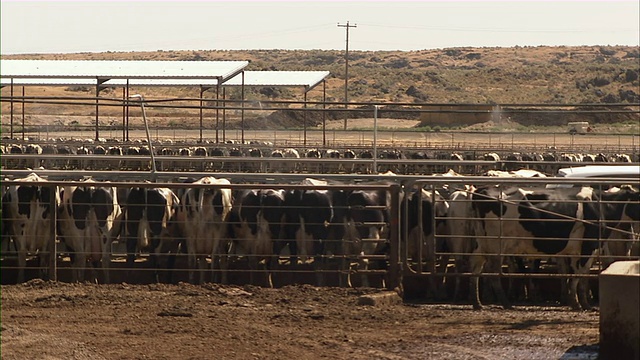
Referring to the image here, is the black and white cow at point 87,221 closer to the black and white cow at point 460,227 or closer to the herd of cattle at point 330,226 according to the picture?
the herd of cattle at point 330,226

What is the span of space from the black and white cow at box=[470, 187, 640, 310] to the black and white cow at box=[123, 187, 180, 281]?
371 cm

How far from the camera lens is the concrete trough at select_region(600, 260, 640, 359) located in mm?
7195

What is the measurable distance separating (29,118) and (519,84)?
151 ft

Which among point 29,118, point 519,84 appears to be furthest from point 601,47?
point 29,118

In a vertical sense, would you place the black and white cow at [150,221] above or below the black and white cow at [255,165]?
below

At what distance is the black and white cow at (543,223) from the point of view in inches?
440

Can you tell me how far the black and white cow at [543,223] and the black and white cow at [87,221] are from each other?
4.18m

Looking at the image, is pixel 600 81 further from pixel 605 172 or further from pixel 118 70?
pixel 605 172

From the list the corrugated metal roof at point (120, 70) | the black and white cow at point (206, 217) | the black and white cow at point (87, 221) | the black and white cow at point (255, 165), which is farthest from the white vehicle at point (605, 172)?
the corrugated metal roof at point (120, 70)

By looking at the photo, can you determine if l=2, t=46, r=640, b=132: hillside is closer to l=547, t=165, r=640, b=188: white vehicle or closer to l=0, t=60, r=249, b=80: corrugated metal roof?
l=0, t=60, r=249, b=80: corrugated metal roof

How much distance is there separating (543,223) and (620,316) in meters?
4.05

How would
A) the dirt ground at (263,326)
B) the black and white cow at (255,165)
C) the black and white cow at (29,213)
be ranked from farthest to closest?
1. the black and white cow at (255,165)
2. the black and white cow at (29,213)
3. the dirt ground at (263,326)

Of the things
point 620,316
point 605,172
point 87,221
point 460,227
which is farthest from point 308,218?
point 620,316

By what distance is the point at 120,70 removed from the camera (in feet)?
110
